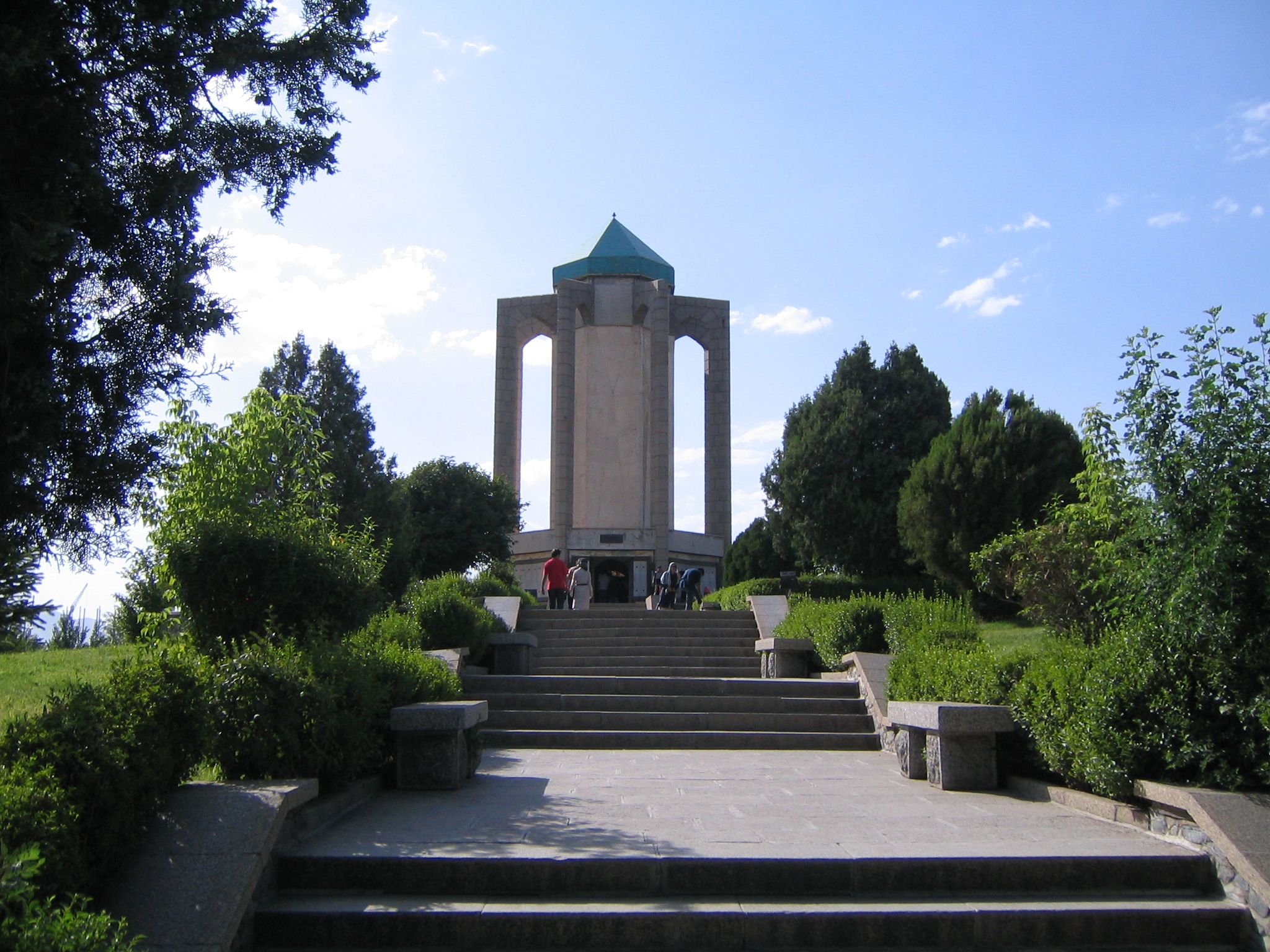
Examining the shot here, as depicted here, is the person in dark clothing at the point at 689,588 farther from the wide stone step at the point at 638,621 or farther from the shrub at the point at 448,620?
the shrub at the point at 448,620

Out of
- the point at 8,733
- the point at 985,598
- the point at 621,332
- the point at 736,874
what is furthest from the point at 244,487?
the point at 621,332

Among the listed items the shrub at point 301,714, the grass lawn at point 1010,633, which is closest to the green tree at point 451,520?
the grass lawn at point 1010,633

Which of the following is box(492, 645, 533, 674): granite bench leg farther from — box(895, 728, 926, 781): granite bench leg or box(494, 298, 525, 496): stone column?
box(494, 298, 525, 496): stone column

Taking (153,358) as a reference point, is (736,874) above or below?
below

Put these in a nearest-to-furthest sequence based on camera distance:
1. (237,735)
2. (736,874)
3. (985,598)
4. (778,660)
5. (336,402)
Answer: (736,874), (237,735), (778,660), (985,598), (336,402)

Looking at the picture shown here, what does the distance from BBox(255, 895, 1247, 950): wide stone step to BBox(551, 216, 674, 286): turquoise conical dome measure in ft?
119

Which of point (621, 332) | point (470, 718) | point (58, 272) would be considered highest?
point (621, 332)

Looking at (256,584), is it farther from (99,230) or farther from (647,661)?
(647,661)

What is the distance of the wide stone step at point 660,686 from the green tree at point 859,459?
59.2 feet

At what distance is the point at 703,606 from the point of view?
2114 centimetres

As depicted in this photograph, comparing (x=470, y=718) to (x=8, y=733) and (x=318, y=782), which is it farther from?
(x=8, y=733)

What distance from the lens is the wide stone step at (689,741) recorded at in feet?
29.2

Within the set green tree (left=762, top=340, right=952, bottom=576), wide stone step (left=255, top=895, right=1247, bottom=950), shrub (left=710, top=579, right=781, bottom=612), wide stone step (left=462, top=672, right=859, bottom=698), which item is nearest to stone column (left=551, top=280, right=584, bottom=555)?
green tree (left=762, top=340, right=952, bottom=576)

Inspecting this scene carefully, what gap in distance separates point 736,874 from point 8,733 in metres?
2.87
